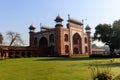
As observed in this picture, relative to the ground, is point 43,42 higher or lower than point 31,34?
lower

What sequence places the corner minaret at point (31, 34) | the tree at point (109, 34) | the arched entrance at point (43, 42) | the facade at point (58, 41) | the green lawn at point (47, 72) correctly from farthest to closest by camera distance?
the corner minaret at point (31, 34), the arched entrance at point (43, 42), the facade at point (58, 41), the tree at point (109, 34), the green lawn at point (47, 72)

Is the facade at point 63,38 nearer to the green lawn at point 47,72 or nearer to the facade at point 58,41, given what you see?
the facade at point 58,41

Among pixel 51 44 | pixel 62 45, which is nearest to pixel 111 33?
pixel 62 45

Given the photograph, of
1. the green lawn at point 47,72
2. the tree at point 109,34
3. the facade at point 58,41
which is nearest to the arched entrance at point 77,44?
the facade at point 58,41

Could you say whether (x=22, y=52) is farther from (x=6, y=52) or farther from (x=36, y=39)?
(x=36, y=39)

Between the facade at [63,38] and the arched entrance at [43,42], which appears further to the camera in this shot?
the arched entrance at [43,42]

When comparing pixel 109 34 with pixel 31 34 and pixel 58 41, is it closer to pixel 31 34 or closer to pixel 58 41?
pixel 58 41

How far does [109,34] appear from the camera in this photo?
4850 cm

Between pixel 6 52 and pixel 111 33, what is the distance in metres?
24.2

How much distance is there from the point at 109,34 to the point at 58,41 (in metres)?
14.0

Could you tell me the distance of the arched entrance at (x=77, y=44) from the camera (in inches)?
2517

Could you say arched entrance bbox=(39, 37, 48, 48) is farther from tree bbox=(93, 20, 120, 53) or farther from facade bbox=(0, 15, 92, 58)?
tree bbox=(93, 20, 120, 53)

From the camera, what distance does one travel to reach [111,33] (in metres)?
48.3

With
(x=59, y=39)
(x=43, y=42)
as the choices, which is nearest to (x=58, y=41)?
(x=59, y=39)
